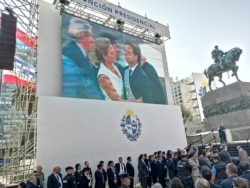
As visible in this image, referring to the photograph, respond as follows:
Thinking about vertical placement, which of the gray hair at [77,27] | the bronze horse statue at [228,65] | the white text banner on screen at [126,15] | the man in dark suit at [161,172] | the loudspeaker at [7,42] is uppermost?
the white text banner on screen at [126,15]

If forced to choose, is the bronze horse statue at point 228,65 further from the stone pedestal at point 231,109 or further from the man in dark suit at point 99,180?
the man in dark suit at point 99,180

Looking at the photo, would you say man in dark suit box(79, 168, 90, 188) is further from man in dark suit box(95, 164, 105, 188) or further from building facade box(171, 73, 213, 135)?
building facade box(171, 73, 213, 135)

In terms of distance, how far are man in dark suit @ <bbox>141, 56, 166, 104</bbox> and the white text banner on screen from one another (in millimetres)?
2263

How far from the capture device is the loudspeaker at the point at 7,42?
522cm

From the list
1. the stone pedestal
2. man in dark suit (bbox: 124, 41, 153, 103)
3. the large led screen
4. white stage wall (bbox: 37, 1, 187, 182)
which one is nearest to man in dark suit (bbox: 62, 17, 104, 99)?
the large led screen

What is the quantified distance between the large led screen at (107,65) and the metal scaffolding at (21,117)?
4.18ft

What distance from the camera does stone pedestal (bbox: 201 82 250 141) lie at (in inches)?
472

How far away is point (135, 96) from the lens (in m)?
10.8

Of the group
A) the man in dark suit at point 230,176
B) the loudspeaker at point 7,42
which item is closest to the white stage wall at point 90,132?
the loudspeaker at point 7,42

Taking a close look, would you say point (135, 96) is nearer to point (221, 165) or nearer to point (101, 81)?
point (101, 81)

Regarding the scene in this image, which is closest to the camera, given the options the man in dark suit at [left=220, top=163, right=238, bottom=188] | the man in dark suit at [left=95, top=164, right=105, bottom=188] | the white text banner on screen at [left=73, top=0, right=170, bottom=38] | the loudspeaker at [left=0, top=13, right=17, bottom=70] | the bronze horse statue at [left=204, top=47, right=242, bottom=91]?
the man in dark suit at [left=220, top=163, right=238, bottom=188]

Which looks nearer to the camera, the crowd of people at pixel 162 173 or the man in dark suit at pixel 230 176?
the man in dark suit at pixel 230 176

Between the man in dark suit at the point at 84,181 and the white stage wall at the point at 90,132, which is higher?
the white stage wall at the point at 90,132

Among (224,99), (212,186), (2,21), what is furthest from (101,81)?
(224,99)
